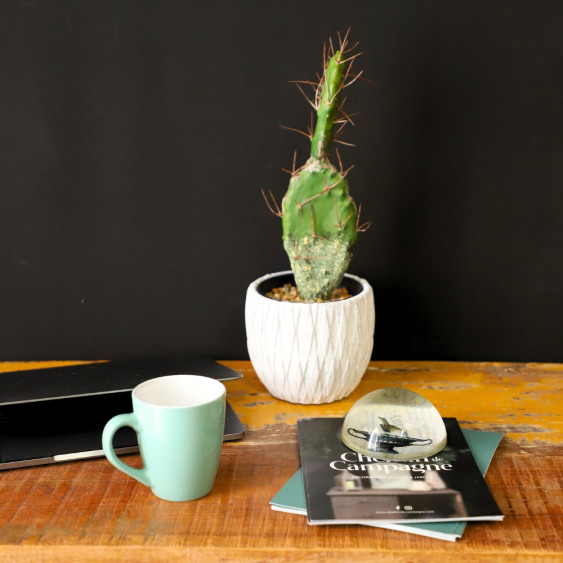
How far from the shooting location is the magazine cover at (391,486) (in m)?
0.68

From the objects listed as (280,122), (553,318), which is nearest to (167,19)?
(280,122)

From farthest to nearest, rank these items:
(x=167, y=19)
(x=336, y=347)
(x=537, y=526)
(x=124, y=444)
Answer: (x=167, y=19) < (x=336, y=347) < (x=124, y=444) < (x=537, y=526)

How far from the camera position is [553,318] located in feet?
3.78

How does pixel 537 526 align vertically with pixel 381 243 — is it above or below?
below

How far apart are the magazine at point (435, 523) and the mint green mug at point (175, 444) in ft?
0.28

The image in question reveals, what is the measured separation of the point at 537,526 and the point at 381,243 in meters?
0.56

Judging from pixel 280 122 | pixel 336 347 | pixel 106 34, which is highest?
pixel 106 34

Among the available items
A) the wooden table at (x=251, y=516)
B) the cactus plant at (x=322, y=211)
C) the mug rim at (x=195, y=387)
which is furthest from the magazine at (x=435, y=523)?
the cactus plant at (x=322, y=211)

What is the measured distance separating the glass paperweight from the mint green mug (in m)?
0.18

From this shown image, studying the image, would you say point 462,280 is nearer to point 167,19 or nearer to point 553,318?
point 553,318

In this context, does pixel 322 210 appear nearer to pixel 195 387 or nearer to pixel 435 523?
pixel 195 387

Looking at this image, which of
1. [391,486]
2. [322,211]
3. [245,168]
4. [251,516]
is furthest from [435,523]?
[245,168]

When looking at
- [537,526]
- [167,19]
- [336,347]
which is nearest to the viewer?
[537,526]

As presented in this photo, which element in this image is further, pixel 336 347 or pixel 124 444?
pixel 336 347
